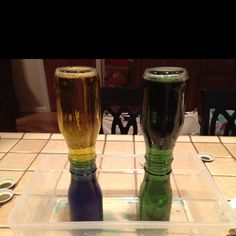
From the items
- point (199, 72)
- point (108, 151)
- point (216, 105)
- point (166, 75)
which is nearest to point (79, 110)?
point (166, 75)

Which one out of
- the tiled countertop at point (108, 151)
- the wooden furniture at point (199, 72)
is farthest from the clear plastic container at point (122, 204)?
the wooden furniture at point (199, 72)

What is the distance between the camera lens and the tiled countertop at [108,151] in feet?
2.12

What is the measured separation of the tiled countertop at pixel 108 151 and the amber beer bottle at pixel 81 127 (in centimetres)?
19

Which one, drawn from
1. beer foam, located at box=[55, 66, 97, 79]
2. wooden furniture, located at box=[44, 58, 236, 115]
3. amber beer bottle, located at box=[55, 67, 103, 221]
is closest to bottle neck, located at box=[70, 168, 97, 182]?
amber beer bottle, located at box=[55, 67, 103, 221]

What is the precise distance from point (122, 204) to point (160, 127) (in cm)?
26

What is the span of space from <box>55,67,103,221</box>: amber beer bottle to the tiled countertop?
0.63 feet

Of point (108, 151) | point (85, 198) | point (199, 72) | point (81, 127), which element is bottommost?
point (199, 72)

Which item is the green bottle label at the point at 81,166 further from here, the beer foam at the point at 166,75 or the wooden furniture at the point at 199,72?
the wooden furniture at the point at 199,72

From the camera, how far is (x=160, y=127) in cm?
36

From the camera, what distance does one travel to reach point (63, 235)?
413mm

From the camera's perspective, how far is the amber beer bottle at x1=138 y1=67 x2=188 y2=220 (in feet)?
1.11

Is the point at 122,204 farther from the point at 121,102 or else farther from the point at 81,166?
the point at 121,102
